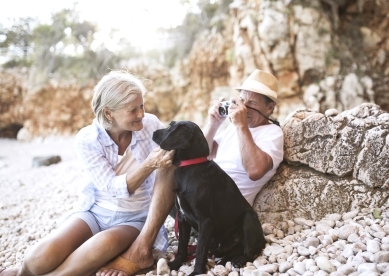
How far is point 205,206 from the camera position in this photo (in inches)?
99.1

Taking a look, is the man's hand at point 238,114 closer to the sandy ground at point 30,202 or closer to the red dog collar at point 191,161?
the red dog collar at point 191,161

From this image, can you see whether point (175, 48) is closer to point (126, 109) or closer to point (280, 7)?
point (280, 7)

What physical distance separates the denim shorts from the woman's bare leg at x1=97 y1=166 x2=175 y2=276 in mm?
216

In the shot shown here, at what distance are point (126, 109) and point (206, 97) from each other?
10283 millimetres

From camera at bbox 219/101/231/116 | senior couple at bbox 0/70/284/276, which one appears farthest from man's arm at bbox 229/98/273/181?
camera at bbox 219/101/231/116

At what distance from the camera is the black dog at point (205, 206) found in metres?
2.51

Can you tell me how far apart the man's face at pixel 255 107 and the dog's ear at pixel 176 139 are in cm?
102

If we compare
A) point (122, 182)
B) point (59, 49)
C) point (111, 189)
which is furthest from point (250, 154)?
point (59, 49)

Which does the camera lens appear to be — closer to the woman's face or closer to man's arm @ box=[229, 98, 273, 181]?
man's arm @ box=[229, 98, 273, 181]

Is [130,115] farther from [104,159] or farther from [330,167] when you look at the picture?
[330,167]

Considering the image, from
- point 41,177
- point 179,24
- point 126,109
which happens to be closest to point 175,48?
point 179,24

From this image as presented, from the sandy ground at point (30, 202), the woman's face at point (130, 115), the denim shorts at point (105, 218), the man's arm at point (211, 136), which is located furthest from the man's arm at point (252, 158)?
the sandy ground at point (30, 202)

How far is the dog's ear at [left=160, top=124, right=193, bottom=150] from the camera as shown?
250cm

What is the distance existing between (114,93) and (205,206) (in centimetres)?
120
